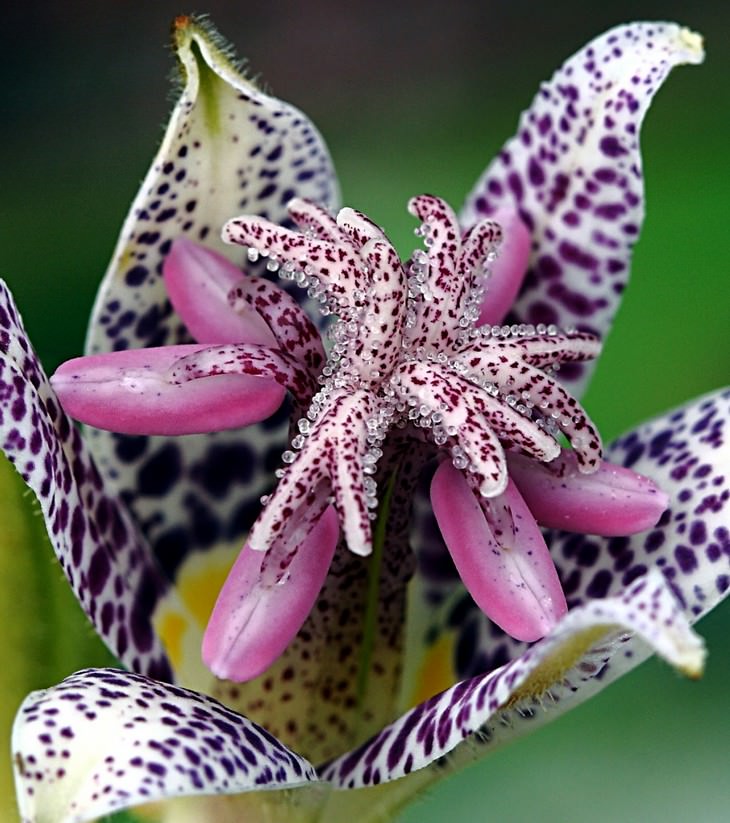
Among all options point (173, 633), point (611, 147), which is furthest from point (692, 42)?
point (173, 633)

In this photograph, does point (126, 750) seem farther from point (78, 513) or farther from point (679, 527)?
point (679, 527)

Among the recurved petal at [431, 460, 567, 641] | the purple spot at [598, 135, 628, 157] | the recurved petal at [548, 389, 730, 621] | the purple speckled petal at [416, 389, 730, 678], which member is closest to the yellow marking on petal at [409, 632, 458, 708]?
the purple speckled petal at [416, 389, 730, 678]

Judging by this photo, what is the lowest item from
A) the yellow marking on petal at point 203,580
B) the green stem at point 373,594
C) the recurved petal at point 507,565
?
the yellow marking on petal at point 203,580

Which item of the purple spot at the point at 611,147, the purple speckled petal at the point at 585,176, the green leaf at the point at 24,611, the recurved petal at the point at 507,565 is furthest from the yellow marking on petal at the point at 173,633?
the purple spot at the point at 611,147

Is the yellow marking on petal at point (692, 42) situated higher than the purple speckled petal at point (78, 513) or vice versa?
the yellow marking on petal at point (692, 42)

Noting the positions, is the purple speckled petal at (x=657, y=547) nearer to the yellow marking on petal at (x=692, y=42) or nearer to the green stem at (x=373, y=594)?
the green stem at (x=373, y=594)

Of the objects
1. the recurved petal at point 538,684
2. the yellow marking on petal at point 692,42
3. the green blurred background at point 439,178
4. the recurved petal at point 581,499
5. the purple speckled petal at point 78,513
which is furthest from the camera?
the green blurred background at point 439,178
